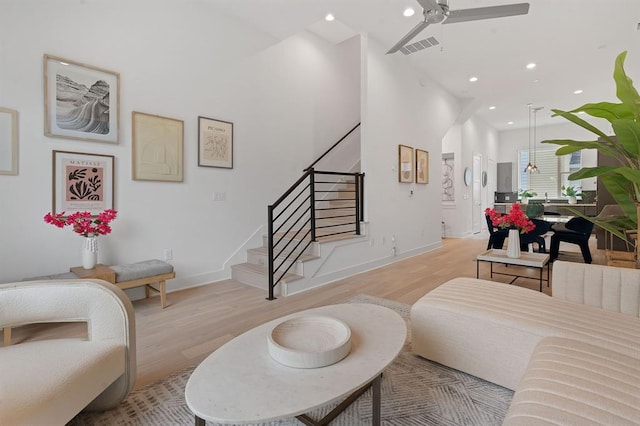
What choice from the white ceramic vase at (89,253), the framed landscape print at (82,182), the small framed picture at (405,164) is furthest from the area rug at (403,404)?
the small framed picture at (405,164)

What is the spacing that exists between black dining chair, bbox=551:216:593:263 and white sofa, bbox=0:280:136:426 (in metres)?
5.74

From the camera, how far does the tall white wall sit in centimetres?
276

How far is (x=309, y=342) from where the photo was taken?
4.73 feet

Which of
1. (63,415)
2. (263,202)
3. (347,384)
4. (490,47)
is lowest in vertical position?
(63,415)

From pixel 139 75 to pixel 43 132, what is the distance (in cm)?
111

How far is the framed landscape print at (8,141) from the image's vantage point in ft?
8.68

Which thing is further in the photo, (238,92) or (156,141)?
(238,92)

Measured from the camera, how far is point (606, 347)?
4.72 feet

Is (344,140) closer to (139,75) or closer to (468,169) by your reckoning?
(139,75)

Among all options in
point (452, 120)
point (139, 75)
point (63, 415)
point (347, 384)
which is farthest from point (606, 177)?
point (452, 120)

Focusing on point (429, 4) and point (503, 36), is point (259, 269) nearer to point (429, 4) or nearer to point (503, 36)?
point (429, 4)

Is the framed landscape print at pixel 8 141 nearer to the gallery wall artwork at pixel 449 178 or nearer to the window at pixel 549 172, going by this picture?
the gallery wall artwork at pixel 449 178

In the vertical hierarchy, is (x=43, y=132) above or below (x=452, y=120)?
below

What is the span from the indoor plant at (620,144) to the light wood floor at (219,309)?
6.73ft
